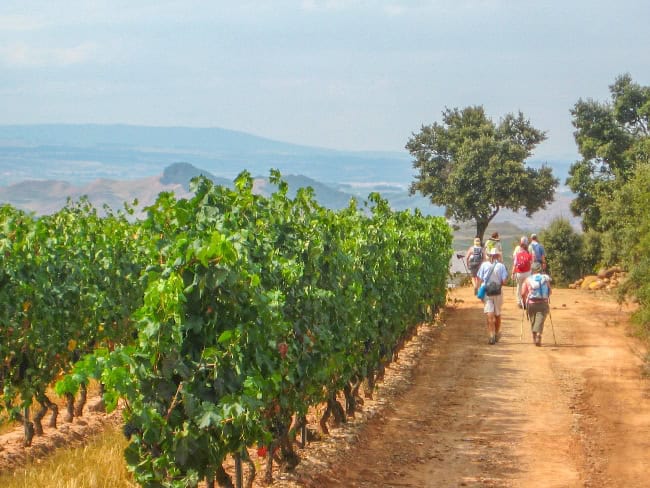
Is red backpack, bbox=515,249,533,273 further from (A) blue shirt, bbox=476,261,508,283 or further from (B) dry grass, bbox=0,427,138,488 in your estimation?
(B) dry grass, bbox=0,427,138,488

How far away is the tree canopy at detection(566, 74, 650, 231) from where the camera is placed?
46.3 m

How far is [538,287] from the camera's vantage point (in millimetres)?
19219

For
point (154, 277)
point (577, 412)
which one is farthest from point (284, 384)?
point (577, 412)

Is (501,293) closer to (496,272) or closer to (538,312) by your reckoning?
(496,272)

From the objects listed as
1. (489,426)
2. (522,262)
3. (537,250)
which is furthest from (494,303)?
(489,426)

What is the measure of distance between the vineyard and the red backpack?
19.7 ft

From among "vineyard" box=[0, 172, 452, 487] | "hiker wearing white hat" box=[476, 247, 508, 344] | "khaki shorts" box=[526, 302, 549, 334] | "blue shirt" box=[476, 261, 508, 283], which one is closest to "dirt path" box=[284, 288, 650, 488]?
"khaki shorts" box=[526, 302, 549, 334]

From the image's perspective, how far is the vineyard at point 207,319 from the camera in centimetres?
702

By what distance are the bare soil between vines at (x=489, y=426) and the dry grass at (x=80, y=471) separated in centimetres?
84

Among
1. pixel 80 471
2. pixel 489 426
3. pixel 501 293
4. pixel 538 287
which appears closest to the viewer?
pixel 80 471

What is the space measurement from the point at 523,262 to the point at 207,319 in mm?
16892

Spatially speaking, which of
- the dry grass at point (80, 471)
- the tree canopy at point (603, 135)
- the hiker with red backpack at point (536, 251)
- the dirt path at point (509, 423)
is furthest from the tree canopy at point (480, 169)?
the dry grass at point (80, 471)

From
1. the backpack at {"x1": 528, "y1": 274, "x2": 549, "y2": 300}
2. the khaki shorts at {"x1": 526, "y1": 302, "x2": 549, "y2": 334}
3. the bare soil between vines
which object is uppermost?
the backpack at {"x1": 528, "y1": 274, "x2": 549, "y2": 300}

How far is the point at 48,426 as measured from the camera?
1338 centimetres
